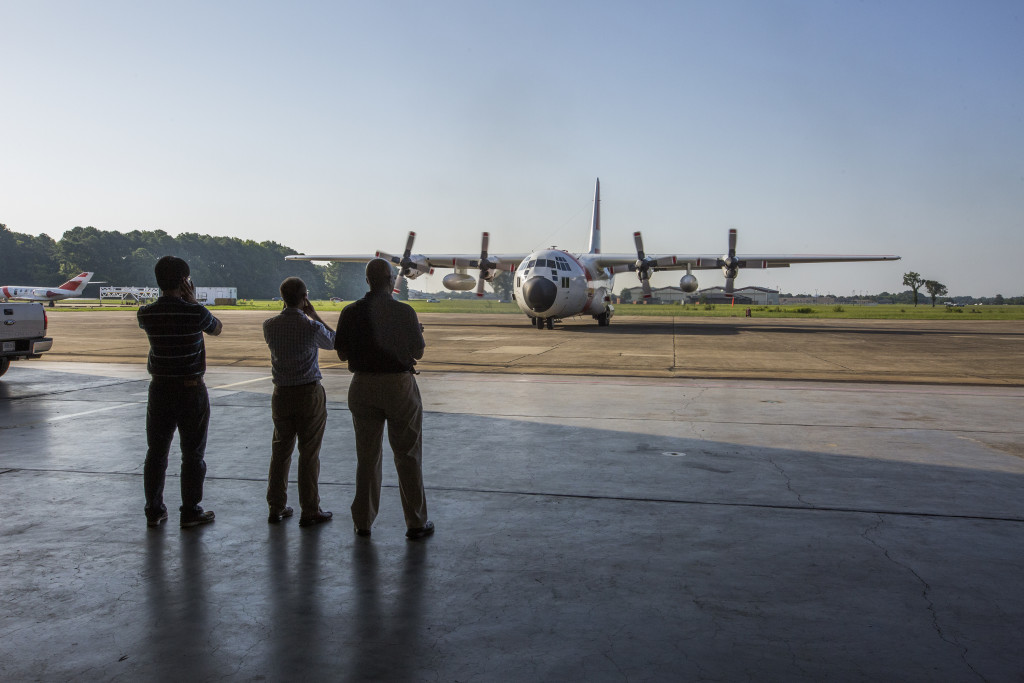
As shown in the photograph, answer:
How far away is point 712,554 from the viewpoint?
14.5ft

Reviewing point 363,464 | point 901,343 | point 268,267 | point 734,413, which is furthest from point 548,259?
point 268,267

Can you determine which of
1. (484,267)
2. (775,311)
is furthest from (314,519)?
(775,311)

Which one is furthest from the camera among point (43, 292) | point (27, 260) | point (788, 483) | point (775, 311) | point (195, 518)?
point (27, 260)

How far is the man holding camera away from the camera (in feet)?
17.0

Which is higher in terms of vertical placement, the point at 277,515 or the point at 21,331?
the point at 21,331

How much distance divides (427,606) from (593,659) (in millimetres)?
950

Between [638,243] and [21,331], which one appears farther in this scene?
[638,243]

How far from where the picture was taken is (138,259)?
127m

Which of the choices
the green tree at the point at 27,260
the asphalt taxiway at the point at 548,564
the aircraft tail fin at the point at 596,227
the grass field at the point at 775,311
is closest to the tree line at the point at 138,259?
the green tree at the point at 27,260

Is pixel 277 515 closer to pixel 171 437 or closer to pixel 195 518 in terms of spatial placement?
pixel 195 518

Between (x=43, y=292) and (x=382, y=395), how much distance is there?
254ft

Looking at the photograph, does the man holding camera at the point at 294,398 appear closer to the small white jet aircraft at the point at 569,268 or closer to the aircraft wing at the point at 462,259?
the small white jet aircraft at the point at 569,268

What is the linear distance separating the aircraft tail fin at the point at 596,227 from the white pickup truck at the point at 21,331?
1270 inches

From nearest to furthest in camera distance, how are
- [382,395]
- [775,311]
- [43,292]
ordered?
[382,395] → [43,292] → [775,311]
